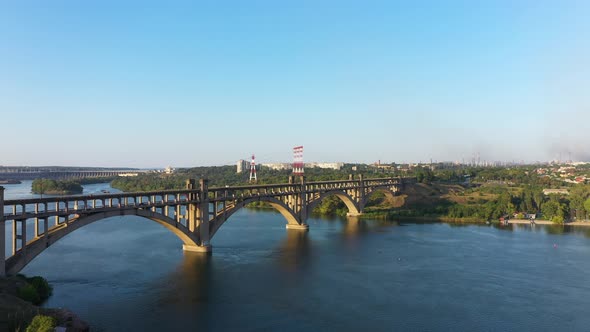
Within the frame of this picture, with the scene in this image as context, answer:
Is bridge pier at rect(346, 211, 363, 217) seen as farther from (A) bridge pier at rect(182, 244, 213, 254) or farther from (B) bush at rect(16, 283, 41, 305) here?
(B) bush at rect(16, 283, 41, 305)

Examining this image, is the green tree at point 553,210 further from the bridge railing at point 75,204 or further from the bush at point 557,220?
the bridge railing at point 75,204

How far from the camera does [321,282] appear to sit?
30.5 metres

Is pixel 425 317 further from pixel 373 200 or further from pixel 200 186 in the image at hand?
pixel 373 200

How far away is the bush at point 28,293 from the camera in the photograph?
2272cm

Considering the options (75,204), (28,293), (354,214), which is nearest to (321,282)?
(75,204)

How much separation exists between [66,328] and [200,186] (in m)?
18.8

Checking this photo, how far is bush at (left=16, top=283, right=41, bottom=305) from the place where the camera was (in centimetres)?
2272

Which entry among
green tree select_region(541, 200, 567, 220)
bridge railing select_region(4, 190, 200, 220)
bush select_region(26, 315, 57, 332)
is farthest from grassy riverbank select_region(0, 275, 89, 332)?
green tree select_region(541, 200, 567, 220)

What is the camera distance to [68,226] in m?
26.4

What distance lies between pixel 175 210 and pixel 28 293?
12289 mm

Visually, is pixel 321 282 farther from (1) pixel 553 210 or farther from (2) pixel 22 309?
(1) pixel 553 210

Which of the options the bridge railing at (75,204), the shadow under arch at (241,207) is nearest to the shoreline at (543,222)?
the shadow under arch at (241,207)

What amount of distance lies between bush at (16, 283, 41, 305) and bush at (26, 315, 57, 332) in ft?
19.3

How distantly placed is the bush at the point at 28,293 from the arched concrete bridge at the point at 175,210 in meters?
1.22
